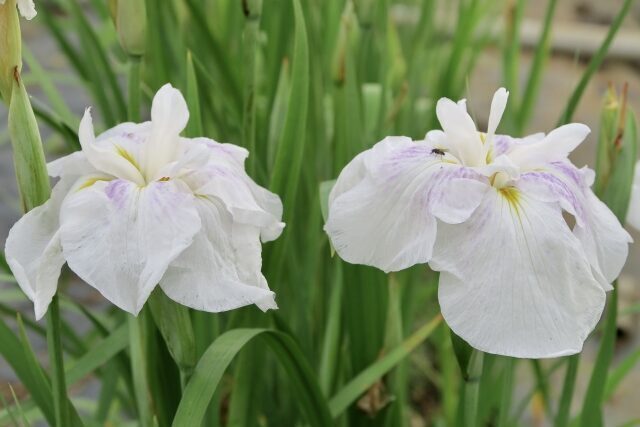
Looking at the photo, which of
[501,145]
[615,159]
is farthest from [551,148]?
[615,159]

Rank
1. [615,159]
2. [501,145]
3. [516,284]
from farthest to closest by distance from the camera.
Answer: [615,159] < [501,145] < [516,284]

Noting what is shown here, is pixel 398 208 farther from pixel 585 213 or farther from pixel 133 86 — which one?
pixel 133 86

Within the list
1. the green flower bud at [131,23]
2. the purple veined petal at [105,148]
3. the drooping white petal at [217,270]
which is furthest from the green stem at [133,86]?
the drooping white petal at [217,270]

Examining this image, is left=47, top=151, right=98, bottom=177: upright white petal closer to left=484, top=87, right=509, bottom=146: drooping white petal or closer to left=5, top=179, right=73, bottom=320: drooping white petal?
left=5, top=179, right=73, bottom=320: drooping white petal

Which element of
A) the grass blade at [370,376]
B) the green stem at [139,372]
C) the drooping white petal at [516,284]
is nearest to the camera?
the drooping white petal at [516,284]

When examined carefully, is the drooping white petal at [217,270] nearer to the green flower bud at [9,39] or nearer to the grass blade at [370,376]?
the green flower bud at [9,39]
